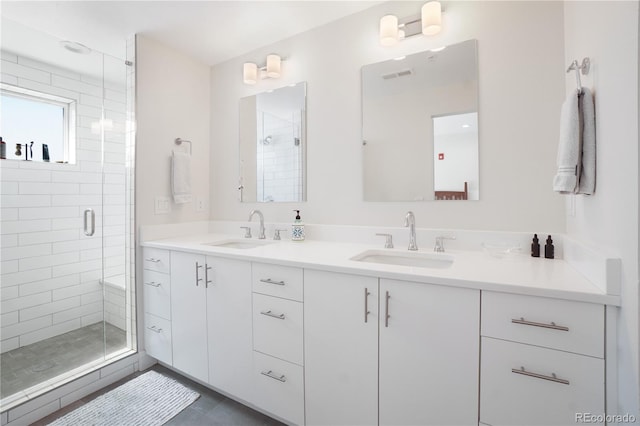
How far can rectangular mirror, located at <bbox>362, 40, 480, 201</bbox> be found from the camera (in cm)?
155

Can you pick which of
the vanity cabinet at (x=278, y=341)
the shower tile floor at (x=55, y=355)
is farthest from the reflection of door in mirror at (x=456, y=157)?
the shower tile floor at (x=55, y=355)

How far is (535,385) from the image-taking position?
0.91 m

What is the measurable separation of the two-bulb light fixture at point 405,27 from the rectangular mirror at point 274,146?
65cm

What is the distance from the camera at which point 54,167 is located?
1903mm

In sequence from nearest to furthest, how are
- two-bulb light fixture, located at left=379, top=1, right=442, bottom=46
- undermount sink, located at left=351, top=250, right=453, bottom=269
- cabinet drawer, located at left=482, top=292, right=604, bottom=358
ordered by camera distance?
1. cabinet drawer, located at left=482, top=292, right=604, bottom=358
2. undermount sink, located at left=351, top=250, right=453, bottom=269
3. two-bulb light fixture, located at left=379, top=1, right=442, bottom=46

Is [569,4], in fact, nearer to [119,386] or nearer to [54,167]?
[54,167]

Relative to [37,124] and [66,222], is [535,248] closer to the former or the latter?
[66,222]

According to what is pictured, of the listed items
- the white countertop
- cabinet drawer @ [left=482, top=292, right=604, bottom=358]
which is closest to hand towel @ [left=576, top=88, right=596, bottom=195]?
the white countertop

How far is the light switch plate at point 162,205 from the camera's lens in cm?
214

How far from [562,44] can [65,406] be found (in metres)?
3.31

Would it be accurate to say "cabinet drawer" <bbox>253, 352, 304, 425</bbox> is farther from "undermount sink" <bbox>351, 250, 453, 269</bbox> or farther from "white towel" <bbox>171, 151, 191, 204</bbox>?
"white towel" <bbox>171, 151, 191, 204</bbox>

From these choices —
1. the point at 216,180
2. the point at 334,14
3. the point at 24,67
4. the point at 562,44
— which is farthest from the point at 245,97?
the point at 562,44

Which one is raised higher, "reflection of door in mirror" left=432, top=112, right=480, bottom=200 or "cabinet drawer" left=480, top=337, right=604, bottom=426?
"reflection of door in mirror" left=432, top=112, right=480, bottom=200

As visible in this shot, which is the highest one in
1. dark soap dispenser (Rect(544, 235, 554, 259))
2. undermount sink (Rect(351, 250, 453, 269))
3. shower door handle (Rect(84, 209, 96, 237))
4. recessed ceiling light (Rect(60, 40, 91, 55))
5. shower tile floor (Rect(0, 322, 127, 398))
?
recessed ceiling light (Rect(60, 40, 91, 55))
